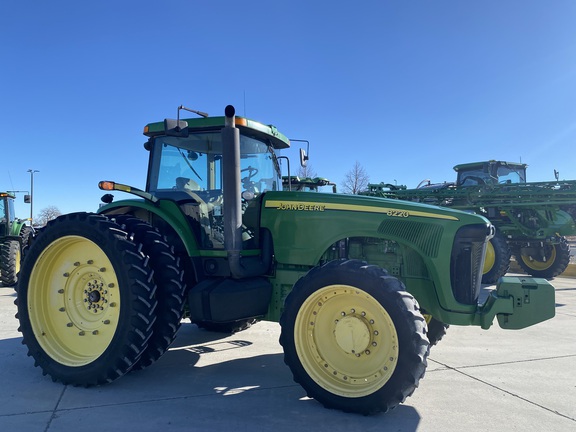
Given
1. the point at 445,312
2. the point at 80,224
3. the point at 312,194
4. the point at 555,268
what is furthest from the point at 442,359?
the point at 555,268

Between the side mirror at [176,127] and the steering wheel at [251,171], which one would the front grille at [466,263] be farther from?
the side mirror at [176,127]

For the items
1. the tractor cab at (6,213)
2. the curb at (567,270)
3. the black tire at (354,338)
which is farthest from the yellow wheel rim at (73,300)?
the curb at (567,270)

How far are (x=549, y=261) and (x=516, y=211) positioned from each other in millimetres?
1703

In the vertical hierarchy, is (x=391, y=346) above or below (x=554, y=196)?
below

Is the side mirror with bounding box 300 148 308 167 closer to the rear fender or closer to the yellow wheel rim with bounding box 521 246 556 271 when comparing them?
the rear fender

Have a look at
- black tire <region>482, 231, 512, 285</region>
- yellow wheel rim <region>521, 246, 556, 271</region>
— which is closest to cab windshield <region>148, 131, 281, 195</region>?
black tire <region>482, 231, 512, 285</region>

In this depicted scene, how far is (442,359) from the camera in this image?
15.2 ft

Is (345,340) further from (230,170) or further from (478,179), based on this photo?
(478,179)

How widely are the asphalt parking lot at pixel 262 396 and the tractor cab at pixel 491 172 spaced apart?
25.2 ft

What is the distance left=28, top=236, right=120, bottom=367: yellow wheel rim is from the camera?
13.0 ft

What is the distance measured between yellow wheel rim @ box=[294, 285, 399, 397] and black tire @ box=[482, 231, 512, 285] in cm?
732

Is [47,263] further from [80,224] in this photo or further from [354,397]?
[354,397]

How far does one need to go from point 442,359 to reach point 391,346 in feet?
5.95

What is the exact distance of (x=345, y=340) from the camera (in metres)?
3.34
